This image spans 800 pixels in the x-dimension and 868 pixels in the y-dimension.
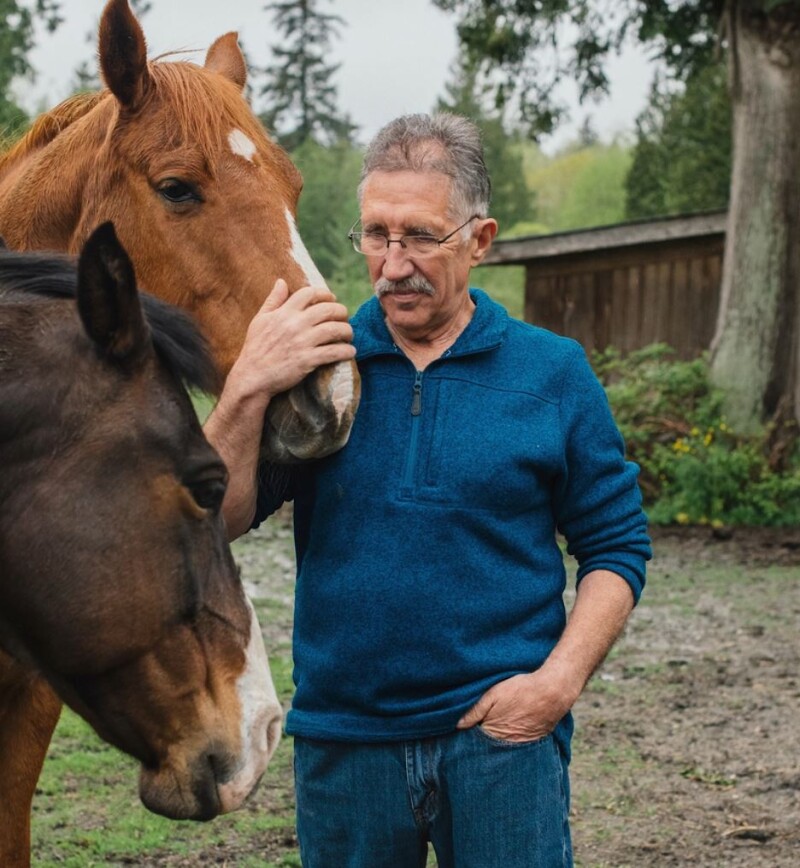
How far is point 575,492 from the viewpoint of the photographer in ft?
8.55

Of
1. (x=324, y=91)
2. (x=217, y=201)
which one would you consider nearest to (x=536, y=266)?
(x=217, y=201)

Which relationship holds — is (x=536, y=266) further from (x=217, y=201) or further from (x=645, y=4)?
(x=217, y=201)

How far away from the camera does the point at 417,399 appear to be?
2.54 meters

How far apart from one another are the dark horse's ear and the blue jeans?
0.99m

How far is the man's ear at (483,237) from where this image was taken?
2654 millimetres

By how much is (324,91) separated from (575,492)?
175 ft

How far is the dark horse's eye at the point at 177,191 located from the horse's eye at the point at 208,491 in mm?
1243

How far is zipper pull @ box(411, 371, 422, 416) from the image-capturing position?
2537 mm

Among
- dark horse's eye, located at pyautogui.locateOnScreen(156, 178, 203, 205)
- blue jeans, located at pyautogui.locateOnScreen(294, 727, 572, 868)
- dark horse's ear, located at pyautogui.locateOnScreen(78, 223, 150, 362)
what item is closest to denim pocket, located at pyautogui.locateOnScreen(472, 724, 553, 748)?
blue jeans, located at pyautogui.locateOnScreen(294, 727, 572, 868)

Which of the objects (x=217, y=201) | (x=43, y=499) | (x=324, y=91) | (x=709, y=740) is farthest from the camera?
(x=324, y=91)

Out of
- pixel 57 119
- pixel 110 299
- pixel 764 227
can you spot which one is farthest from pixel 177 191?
pixel 764 227

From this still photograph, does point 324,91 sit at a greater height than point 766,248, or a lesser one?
greater

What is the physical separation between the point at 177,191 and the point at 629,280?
1439cm

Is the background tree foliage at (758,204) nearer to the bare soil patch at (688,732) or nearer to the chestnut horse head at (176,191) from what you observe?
the bare soil patch at (688,732)
